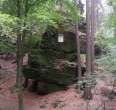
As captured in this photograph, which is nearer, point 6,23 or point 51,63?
point 6,23

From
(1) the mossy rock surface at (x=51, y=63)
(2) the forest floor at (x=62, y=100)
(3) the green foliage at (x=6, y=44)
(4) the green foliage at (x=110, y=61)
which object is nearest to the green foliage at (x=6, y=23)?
(3) the green foliage at (x=6, y=44)

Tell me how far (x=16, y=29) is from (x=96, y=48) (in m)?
11.2

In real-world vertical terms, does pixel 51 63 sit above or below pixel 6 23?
below

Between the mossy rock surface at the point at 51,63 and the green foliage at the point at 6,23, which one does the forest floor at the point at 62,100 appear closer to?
the mossy rock surface at the point at 51,63

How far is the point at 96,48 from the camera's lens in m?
22.4

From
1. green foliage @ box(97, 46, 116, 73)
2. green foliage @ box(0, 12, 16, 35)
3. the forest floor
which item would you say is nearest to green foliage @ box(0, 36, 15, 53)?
green foliage @ box(0, 12, 16, 35)

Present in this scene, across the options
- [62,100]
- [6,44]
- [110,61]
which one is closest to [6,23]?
[6,44]

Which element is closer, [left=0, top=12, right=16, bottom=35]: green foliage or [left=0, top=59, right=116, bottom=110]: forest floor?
[left=0, top=12, right=16, bottom=35]: green foliage

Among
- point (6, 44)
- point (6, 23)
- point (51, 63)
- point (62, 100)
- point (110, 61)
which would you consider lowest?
point (62, 100)

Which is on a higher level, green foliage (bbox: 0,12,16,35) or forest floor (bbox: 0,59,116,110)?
green foliage (bbox: 0,12,16,35)

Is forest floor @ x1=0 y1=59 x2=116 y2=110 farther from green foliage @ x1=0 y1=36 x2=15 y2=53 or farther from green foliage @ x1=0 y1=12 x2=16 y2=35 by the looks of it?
green foliage @ x1=0 y1=12 x2=16 y2=35

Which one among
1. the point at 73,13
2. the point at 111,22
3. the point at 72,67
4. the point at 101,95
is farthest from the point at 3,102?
the point at 111,22

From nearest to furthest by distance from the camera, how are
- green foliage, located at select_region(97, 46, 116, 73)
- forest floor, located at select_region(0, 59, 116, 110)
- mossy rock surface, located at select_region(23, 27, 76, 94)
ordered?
green foliage, located at select_region(97, 46, 116, 73) < forest floor, located at select_region(0, 59, 116, 110) < mossy rock surface, located at select_region(23, 27, 76, 94)

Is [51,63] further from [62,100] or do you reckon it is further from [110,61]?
[110,61]
